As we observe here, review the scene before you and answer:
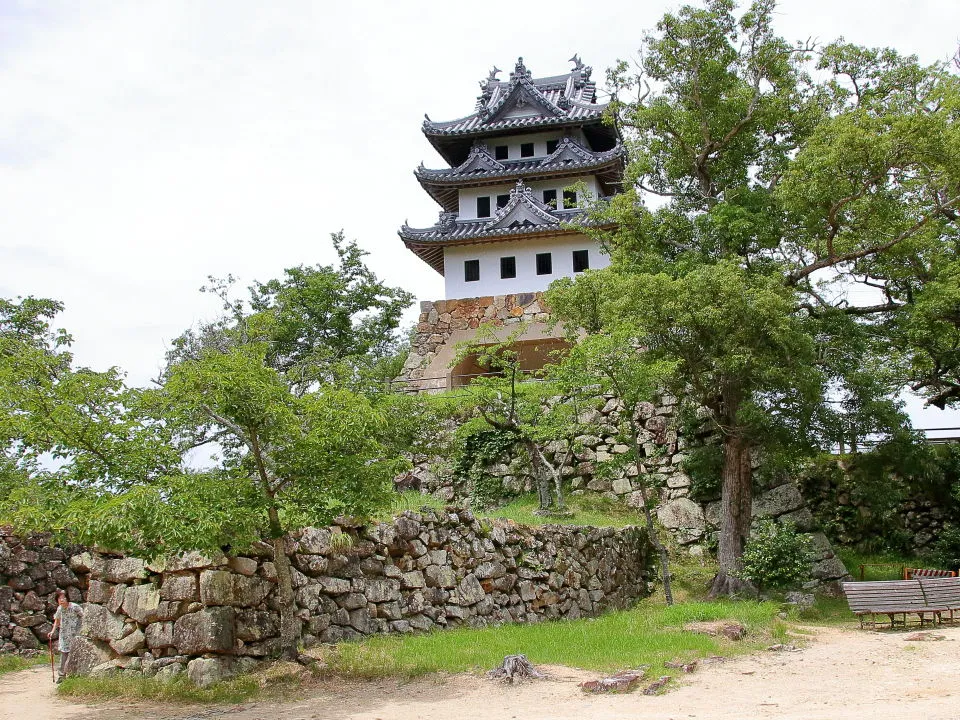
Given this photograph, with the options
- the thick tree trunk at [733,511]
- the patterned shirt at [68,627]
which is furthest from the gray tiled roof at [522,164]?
the patterned shirt at [68,627]

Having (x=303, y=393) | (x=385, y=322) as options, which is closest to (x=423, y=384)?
(x=385, y=322)

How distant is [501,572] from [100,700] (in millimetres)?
Answer: 6829

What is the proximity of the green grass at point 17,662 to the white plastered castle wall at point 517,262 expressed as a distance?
65.1ft

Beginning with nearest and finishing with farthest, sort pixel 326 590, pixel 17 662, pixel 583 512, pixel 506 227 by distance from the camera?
pixel 326 590, pixel 17 662, pixel 583 512, pixel 506 227

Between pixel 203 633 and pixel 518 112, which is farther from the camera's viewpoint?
pixel 518 112

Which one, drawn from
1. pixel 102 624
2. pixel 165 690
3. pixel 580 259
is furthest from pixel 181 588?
pixel 580 259

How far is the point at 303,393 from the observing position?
10.4m

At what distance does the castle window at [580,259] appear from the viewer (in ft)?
98.8

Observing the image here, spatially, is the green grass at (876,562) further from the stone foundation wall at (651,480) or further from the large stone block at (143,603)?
the large stone block at (143,603)

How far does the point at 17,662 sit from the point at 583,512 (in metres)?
12.8

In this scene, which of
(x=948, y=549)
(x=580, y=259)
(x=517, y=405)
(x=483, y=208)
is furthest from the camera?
(x=483, y=208)

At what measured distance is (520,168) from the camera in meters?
31.8

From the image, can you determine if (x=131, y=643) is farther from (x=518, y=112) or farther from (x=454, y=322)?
(x=518, y=112)

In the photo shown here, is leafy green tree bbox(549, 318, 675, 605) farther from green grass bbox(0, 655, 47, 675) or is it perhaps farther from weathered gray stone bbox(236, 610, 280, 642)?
green grass bbox(0, 655, 47, 675)
